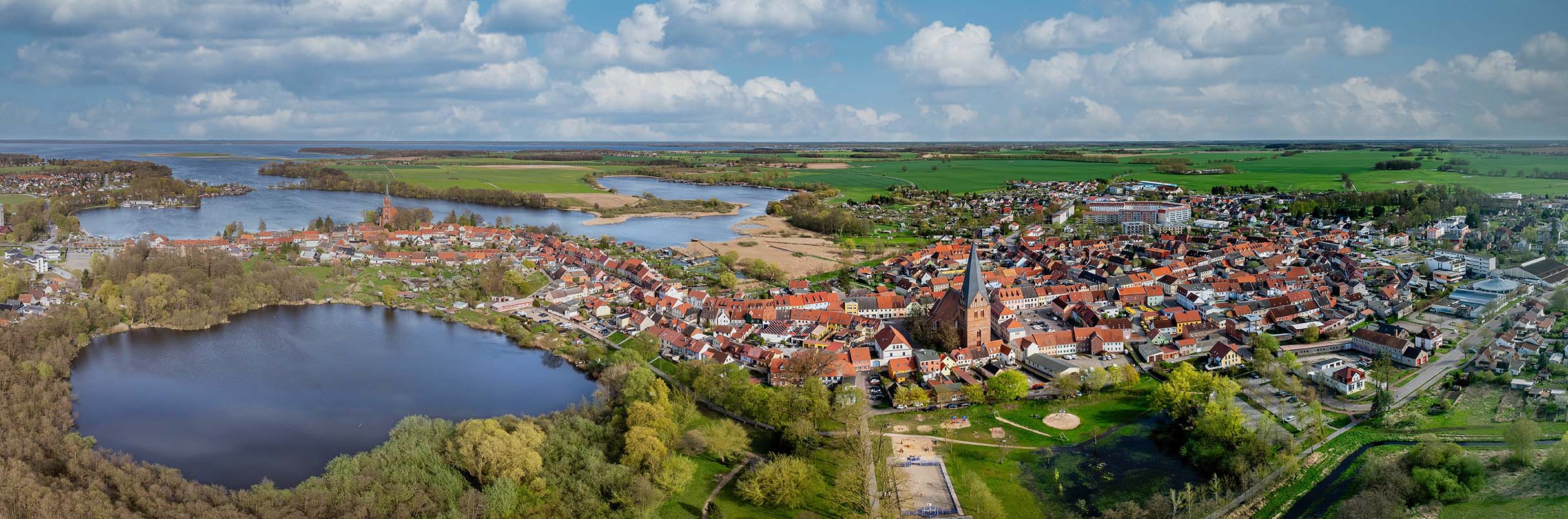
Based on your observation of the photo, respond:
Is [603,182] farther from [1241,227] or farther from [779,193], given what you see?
[1241,227]

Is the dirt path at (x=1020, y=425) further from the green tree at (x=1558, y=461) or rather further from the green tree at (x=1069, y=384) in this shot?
the green tree at (x=1558, y=461)

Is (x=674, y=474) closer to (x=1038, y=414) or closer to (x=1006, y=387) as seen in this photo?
(x=1006, y=387)

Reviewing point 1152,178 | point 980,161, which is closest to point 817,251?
point 1152,178

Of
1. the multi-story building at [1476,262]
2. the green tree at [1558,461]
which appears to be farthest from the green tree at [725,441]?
the multi-story building at [1476,262]

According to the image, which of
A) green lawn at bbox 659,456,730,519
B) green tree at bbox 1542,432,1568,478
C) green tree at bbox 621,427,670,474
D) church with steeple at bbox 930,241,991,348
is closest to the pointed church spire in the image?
church with steeple at bbox 930,241,991,348

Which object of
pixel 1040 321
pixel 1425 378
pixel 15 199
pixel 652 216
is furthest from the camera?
pixel 652 216

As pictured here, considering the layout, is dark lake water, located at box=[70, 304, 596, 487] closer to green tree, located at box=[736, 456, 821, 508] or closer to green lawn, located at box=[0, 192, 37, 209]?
green tree, located at box=[736, 456, 821, 508]

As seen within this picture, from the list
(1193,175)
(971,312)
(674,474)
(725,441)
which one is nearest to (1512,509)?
(971,312)

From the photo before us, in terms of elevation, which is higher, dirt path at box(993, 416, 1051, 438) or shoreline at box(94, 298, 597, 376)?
shoreline at box(94, 298, 597, 376)
